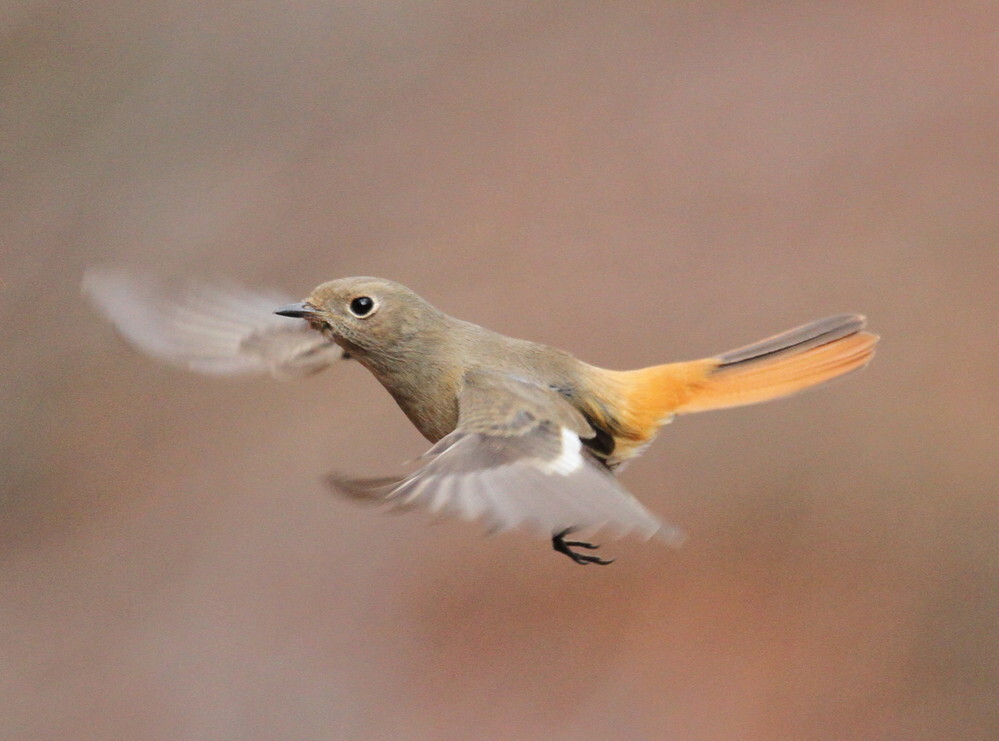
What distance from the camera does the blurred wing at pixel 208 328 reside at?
276 cm

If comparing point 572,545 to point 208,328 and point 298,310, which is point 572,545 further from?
point 208,328

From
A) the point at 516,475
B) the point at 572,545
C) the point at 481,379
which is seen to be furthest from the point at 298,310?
the point at 572,545

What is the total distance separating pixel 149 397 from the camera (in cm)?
618

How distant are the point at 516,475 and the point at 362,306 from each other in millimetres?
563

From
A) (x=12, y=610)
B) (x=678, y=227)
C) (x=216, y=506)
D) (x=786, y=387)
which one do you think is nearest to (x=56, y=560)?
(x=12, y=610)

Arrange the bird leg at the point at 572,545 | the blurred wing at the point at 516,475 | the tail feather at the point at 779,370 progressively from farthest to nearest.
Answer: the tail feather at the point at 779,370 < the bird leg at the point at 572,545 < the blurred wing at the point at 516,475

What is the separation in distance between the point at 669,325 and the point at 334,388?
193 centimetres

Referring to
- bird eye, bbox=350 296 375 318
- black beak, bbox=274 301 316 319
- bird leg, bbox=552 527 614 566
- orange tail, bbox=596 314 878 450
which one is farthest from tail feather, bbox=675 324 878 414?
black beak, bbox=274 301 316 319

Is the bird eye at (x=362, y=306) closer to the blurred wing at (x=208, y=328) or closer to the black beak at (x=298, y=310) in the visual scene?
the black beak at (x=298, y=310)

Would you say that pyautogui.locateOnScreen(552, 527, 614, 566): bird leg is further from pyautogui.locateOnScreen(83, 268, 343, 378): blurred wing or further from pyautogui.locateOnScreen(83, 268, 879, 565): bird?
pyautogui.locateOnScreen(83, 268, 343, 378): blurred wing

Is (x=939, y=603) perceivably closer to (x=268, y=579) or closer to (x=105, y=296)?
(x=268, y=579)

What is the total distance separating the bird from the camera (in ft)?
6.37

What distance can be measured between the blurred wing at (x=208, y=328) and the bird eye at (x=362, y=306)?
399 millimetres

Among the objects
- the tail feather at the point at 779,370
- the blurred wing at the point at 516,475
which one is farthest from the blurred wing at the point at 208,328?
the tail feather at the point at 779,370
